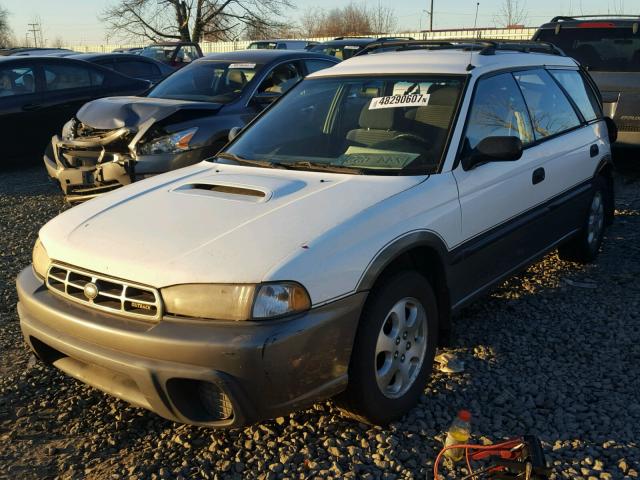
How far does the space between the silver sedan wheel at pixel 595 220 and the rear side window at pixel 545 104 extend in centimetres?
71

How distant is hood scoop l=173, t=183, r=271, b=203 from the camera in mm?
3171

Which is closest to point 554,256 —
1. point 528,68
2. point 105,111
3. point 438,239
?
point 528,68

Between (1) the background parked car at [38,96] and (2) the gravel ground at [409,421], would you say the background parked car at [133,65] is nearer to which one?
(1) the background parked car at [38,96]

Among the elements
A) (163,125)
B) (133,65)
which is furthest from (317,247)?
(133,65)

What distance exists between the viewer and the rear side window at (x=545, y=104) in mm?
4332

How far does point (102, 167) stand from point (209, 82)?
186 centimetres

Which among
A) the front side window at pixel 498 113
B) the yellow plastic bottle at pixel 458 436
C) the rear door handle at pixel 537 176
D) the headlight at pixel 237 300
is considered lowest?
the yellow plastic bottle at pixel 458 436

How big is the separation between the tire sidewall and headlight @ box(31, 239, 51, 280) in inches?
57.7

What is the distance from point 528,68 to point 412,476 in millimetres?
2959

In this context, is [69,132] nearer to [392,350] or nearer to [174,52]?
[392,350]

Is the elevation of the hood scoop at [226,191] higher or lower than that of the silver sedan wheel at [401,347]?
higher

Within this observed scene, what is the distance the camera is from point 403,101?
3803 mm

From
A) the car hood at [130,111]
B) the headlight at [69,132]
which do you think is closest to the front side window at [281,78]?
the car hood at [130,111]

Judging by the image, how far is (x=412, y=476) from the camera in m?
2.68
